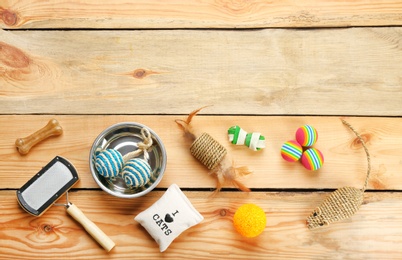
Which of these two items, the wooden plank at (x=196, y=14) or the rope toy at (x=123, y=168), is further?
the wooden plank at (x=196, y=14)

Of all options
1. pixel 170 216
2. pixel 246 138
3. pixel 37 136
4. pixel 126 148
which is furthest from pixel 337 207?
pixel 37 136

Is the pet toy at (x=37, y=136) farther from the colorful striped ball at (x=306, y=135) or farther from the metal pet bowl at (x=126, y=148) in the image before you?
the colorful striped ball at (x=306, y=135)

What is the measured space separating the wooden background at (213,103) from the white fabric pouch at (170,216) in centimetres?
4

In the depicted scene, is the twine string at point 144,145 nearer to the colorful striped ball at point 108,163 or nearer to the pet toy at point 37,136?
the colorful striped ball at point 108,163

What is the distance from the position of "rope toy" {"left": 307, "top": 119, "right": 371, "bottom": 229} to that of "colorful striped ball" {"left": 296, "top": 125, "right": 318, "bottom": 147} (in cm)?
11

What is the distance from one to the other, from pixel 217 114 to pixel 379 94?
34 centimetres

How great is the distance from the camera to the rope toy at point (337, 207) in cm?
96

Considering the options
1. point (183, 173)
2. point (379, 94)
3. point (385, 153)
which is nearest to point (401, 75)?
point (379, 94)

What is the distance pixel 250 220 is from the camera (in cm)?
93

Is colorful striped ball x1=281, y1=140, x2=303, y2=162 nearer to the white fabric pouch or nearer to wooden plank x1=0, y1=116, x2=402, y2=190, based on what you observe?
wooden plank x1=0, y1=116, x2=402, y2=190

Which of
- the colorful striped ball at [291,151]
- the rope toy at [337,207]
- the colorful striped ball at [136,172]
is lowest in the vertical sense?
the rope toy at [337,207]

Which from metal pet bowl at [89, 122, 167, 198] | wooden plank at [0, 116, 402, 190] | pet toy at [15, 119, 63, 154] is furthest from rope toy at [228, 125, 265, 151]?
pet toy at [15, 119, 63, 154]

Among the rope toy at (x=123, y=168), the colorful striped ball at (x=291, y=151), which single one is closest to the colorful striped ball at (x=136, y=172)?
the rope toy at (x=123, y=168)

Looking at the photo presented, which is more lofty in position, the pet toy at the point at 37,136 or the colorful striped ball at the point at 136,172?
the pet toy at the point at 37,136
